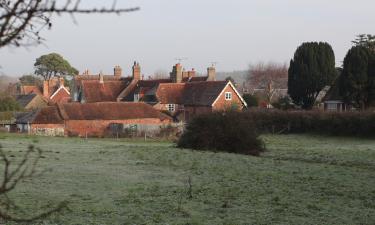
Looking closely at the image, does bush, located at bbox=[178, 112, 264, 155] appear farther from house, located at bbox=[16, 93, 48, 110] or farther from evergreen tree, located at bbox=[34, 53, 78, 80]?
evergreen tree, located at bbox=[34, 53, 78, 80]

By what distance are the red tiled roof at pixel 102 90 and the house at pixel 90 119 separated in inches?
731

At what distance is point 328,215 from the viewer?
12.5 m

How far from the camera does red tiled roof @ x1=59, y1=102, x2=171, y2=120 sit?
192ft

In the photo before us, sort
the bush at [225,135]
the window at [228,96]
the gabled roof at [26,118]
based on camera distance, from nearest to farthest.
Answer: the bush at [225,135]
the gabled roof at [26,118]
the window at [228,96]

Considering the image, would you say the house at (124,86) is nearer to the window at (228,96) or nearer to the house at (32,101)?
the house at (32,101)

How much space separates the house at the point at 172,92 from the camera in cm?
6894

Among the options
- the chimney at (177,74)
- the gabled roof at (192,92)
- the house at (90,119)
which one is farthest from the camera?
the chimney at (177,74)

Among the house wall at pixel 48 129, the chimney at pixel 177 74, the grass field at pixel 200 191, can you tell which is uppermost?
the chimney at pixel 177 74

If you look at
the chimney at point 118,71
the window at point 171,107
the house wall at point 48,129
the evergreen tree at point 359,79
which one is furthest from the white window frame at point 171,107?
the chimney at point 118,71

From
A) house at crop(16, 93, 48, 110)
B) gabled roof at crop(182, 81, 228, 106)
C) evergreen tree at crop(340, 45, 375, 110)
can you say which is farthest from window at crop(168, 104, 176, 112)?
house at crop(16, 93, 48, 110)

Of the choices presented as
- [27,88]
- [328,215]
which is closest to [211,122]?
[328,215]

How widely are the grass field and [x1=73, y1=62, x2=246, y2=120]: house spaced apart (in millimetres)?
37560

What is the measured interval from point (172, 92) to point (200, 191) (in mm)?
58564

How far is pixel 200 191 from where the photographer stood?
15.9 meters
